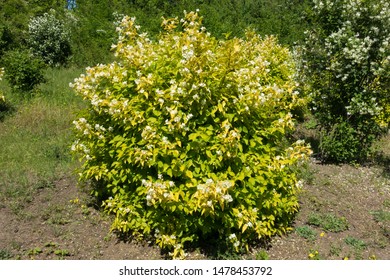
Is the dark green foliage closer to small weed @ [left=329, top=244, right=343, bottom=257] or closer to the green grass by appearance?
the green grass

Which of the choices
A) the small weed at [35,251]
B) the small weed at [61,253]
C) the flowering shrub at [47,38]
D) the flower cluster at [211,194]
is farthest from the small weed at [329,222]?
the flowering shrub at [47,38]

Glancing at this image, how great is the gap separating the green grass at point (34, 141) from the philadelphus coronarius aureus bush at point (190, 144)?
0.90 metres

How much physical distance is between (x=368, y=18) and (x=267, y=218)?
3194mm

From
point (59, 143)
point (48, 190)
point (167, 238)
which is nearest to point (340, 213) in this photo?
point (167, 238)

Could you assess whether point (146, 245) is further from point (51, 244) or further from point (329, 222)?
point (329, 222)

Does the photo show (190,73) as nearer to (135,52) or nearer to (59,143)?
(135,52)

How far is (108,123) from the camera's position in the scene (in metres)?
4.25

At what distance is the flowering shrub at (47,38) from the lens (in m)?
12.0

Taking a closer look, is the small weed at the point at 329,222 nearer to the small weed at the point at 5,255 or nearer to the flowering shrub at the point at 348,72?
the flowering shrub at the point at 348,72

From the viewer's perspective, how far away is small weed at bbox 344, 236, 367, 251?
13.2ft

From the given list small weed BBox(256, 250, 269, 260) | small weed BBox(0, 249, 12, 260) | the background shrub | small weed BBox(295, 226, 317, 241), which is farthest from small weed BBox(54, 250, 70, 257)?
the background shrub

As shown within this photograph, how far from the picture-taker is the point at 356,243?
4.07 metres

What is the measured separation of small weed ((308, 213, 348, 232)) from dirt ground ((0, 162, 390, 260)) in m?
0.01

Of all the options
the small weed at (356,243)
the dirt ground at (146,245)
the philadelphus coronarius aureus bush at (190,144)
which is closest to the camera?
the philadelphus coronarius aureus bush at (190,144)
